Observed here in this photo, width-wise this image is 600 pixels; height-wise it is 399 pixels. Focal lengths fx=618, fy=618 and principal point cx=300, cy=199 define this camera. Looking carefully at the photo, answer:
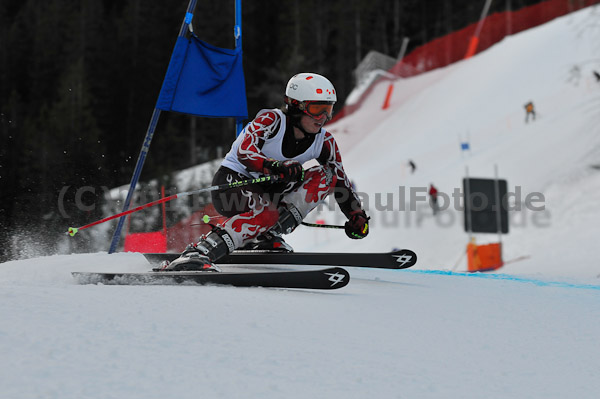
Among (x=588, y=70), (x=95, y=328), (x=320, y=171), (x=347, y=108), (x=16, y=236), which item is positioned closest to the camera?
(x=95, y=328)

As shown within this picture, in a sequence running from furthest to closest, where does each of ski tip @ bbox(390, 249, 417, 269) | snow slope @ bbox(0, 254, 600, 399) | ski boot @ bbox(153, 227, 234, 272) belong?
ski tip @ bbox(390, 249, 417, 269)
ski boot @ bbox(153, 227, 234, 272)
snow slope @ bbox(0, 254, 600, 399)

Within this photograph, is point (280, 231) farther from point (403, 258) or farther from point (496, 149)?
point (496, 149)

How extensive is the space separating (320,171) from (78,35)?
35726mm

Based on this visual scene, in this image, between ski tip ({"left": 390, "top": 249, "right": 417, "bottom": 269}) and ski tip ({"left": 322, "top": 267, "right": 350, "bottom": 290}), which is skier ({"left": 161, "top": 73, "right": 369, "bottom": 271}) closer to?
ski tip ({"left": 390, "top": 249, "right": 417, "bottom": 269})

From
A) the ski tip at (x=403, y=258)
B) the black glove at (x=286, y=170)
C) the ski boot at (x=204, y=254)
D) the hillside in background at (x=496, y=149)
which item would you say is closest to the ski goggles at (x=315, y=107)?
the black glove at (x=286, y=170)

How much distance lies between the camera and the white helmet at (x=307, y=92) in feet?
12.4

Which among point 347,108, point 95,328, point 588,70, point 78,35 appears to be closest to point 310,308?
point 95,328

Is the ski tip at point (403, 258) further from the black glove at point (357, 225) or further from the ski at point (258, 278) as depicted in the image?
the ski at point (258, 278)

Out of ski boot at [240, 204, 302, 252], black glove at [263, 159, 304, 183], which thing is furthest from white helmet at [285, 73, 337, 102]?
ski boot at [240, 204, 302, 252]

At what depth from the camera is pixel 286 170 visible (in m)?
3.53

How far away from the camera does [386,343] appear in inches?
90.1

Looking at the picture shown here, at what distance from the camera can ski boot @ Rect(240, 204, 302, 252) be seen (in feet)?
13.2

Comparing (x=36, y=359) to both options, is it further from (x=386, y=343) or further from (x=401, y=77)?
(x=401, y=77)

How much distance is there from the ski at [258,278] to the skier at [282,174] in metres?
0.18
